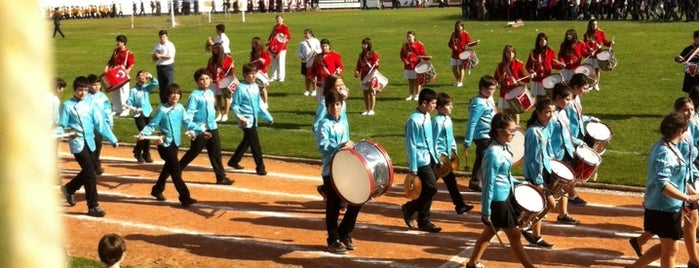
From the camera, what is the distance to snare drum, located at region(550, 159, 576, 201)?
30.7ft

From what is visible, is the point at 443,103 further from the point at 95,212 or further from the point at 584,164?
the point at 95,212

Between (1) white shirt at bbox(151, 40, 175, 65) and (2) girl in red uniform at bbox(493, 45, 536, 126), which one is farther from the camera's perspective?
(1) white shirt at bbox(151, 40, 175, 65)

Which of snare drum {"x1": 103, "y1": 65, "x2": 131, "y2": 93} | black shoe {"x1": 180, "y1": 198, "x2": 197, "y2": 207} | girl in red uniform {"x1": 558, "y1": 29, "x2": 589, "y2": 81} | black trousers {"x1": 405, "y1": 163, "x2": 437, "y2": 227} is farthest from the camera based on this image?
girl in red uniform {"x1": 558, "y1": 29, "x2": 589, "y2": 81}

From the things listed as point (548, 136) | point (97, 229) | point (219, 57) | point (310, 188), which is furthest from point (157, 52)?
point (548, 136)

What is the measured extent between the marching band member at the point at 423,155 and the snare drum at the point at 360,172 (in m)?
1.05

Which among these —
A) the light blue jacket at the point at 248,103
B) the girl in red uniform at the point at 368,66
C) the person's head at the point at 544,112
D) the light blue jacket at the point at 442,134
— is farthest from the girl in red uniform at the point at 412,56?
the person's head at the point at 544,112

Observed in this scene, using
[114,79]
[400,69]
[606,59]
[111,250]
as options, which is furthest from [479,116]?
[400,69]

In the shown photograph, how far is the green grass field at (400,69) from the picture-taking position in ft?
52.8

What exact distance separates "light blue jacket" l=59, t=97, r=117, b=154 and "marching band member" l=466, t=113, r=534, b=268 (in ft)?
17.2

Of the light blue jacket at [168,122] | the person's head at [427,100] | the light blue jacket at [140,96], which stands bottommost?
the light blue jacket at [140,96]

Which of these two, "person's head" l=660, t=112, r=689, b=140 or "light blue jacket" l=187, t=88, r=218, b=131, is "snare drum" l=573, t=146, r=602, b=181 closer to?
"person's head" l=660, t=112, r=689, b=140

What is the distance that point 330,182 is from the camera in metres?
9.23

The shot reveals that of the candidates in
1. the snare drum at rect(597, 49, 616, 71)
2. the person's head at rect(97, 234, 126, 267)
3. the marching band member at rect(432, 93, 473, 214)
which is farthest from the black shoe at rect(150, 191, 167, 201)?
the snare drum at rect(597, 49, 616, 71)

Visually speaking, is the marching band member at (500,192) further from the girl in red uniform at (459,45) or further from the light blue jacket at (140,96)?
the girl in red uniform at (459,45)
